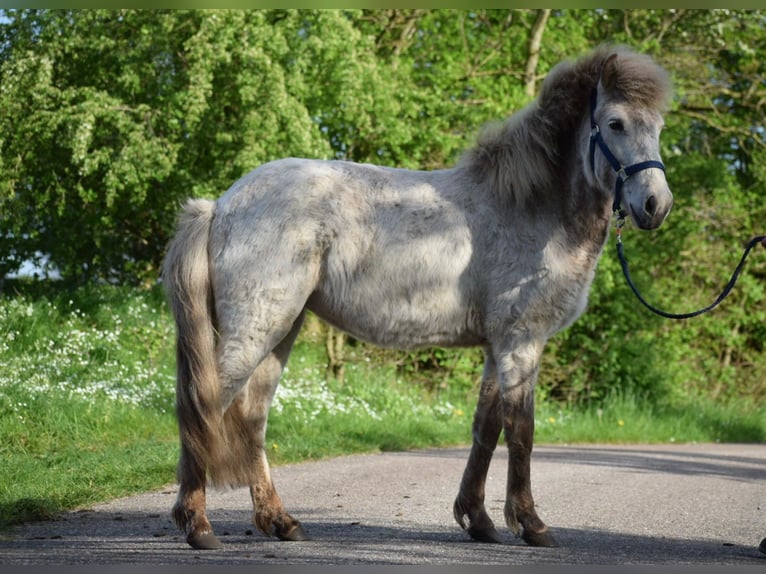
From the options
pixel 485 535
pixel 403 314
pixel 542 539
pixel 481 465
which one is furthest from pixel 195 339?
pixel 542 539

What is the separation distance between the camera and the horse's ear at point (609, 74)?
578 cm

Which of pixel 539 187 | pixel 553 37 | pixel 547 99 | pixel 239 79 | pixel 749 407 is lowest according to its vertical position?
pixel 749 407

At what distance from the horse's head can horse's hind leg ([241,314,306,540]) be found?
2.24 meters

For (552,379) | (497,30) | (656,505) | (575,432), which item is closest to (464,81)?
(497,30)

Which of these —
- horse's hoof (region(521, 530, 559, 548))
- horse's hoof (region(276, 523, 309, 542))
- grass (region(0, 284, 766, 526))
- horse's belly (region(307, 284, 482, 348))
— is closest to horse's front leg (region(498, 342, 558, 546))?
horse's hoof (region(521, 530, 559, 548))

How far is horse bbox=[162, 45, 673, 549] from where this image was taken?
5531 millimetres

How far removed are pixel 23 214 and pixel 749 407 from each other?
41.7ft

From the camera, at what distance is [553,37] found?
1891cm

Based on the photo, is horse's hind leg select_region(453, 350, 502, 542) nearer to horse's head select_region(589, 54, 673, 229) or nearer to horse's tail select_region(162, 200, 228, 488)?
horse's head select_region(589, 54, 673, 229)

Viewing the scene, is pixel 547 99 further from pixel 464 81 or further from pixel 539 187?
pixel 464 81

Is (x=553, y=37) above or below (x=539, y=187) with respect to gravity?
above

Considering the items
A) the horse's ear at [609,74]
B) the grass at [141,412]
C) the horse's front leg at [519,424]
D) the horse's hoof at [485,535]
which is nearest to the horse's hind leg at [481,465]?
the horse's hoof at [485,535]

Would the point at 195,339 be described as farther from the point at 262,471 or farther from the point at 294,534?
the point at 294,534

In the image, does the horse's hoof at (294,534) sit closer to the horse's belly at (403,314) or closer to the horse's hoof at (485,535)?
the horse's hoof at (485,535)
